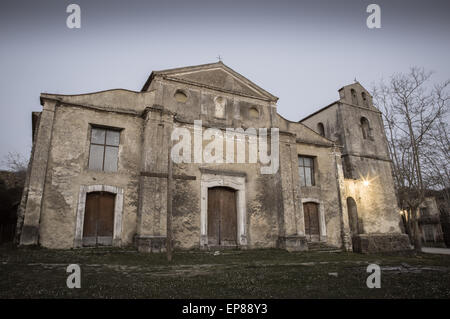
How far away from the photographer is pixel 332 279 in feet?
20.1

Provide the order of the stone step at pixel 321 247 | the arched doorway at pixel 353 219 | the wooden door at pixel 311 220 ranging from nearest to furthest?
1. the stone step at pixel 321 247
2. the wooden door at pixel 311 220
3. the arched doorway at pixel 353 219

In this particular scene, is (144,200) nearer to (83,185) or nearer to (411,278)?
(83,185)

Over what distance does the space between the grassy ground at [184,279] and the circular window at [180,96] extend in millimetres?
6777

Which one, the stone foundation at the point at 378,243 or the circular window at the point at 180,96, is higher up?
the circular window at the point at 180,96

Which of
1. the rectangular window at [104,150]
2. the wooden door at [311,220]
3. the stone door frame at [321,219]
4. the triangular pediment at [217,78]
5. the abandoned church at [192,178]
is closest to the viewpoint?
the abandoned church at [192,178]

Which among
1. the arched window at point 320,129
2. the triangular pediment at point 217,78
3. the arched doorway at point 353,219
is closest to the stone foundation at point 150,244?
the triangular pediment at point 217,78

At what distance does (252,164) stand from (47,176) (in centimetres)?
816

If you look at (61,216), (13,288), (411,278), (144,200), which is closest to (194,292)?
(13,288)

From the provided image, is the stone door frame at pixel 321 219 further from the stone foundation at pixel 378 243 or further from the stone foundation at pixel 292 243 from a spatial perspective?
the stone foundation at pixel 292 243

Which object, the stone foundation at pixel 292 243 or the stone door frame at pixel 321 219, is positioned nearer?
the stone foundation at pixel 292 243

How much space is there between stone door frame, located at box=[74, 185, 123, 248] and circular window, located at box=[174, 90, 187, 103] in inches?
184

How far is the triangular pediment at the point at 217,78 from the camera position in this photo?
12672 millimetres

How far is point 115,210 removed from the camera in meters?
10.3

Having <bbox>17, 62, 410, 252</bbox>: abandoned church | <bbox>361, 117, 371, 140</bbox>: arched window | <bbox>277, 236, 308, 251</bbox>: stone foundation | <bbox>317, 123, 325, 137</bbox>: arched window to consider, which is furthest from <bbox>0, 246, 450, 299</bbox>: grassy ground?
<bbox>317, 123, 325, 137</bbox>: arched window
